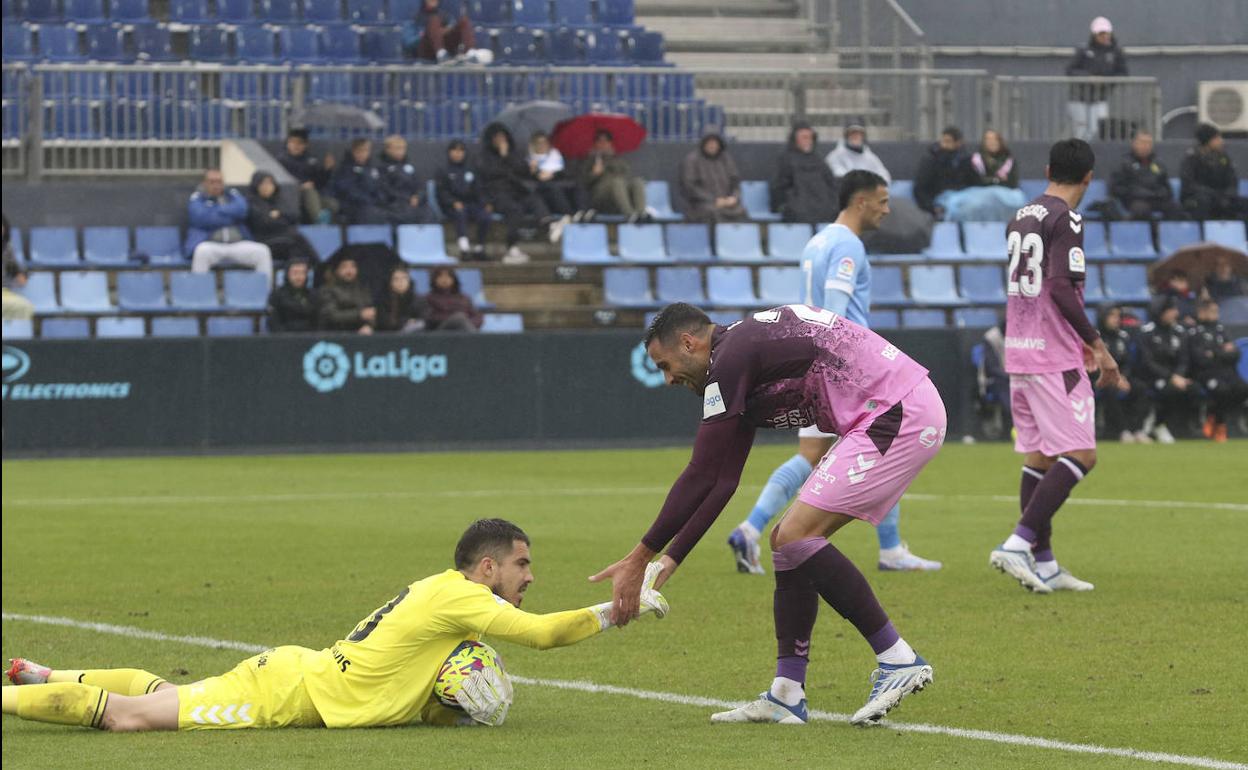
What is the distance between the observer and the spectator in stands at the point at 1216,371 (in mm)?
24859

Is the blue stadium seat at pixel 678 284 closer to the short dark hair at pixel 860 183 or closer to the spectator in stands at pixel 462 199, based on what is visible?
the spectator in stands at pixel 462 199

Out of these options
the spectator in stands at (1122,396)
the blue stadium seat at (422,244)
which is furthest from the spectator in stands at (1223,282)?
the blue stadium seat at (422,244)

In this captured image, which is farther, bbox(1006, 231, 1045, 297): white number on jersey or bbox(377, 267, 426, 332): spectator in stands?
bbox(377, 267, 426, 332): spectator in stands

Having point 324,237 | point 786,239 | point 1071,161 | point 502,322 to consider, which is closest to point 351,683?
point 1071,161

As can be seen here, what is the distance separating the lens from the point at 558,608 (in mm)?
10781

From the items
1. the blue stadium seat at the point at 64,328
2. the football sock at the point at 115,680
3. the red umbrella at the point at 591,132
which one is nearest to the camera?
the football sock at the point at 115,680

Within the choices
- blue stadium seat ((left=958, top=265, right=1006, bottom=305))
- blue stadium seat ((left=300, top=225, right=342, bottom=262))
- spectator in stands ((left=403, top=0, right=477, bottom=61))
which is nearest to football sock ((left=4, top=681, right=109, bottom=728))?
blue stadium seat ((left=300, top=225, right=342, bottom=262))

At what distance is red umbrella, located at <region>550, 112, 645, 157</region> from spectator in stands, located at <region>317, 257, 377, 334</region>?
192 inches

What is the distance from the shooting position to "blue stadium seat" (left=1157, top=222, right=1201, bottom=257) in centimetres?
2914

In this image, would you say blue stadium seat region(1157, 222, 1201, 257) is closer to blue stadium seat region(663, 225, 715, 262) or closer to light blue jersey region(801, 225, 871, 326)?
blue stadium seat region(663, 225, 715, 262)

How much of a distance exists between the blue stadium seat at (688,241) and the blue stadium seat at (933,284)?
274 cm

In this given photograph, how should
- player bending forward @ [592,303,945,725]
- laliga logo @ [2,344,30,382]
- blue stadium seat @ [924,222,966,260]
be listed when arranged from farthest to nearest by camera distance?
blue stadium seat @ [924,222,966,260] → laliga logo @ [2,344,30,382] → player bending forward @ [592,303,945,725]

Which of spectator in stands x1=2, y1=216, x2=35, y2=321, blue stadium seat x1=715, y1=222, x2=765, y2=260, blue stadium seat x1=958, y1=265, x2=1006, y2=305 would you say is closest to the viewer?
spectator in stands x1=2, y1=216, x2=35, y2=321

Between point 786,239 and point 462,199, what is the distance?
430 cm
